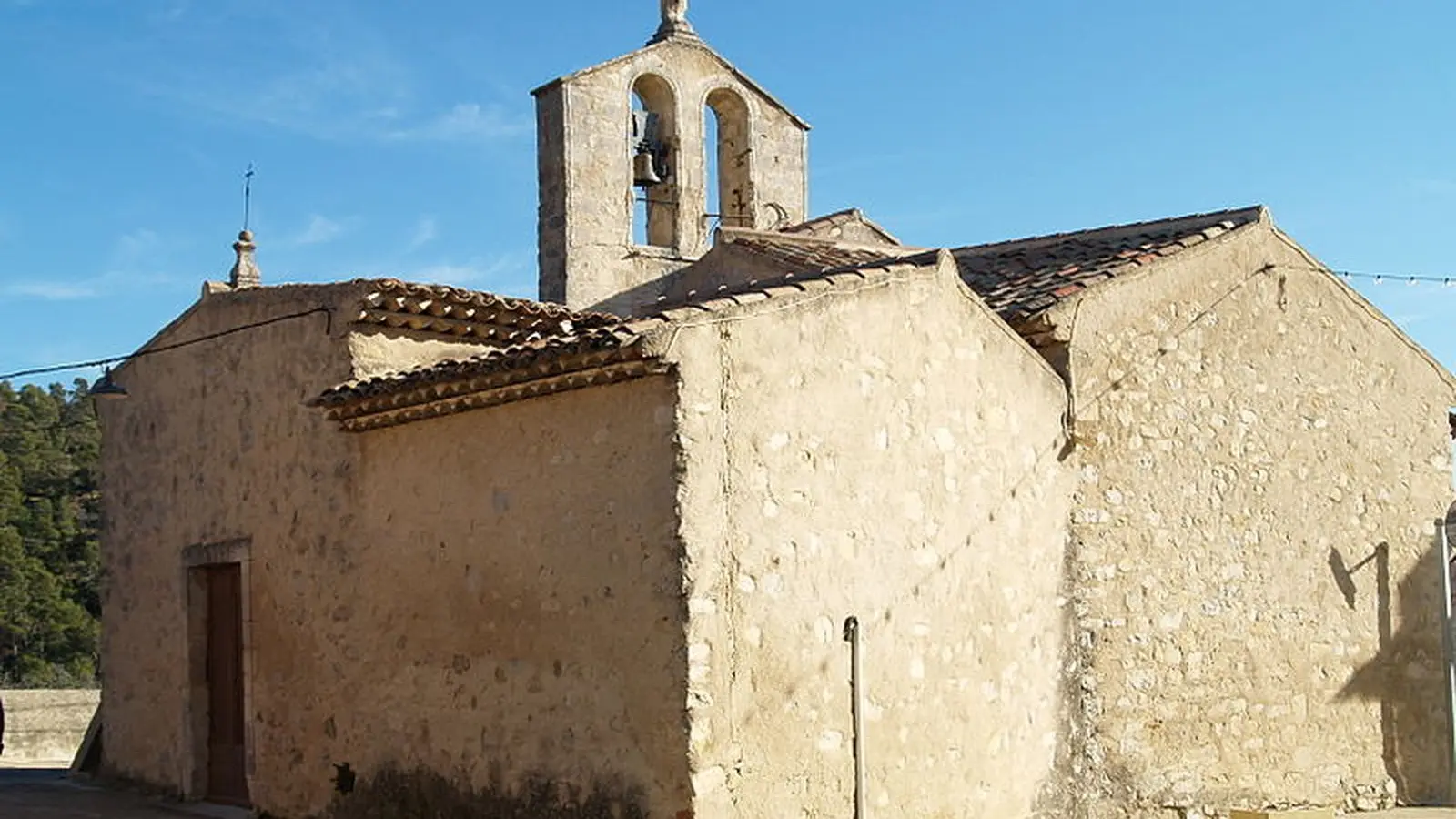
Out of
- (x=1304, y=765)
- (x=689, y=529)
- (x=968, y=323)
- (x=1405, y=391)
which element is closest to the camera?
(x=689, y=529)

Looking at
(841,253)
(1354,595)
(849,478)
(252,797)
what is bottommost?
(252,797)

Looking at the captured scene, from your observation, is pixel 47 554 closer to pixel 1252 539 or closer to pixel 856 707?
pixel 1252 539

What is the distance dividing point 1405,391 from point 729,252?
569 cm

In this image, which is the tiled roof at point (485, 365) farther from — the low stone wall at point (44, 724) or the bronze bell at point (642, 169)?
the low stone wall at point (44, 724)

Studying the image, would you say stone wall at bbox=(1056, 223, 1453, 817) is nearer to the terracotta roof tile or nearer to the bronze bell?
Answer: the terracotta roof tile

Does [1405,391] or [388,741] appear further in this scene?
[1405,391]

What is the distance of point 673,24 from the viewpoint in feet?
56.7

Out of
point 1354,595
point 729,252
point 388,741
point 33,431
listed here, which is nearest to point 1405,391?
point 1354,595

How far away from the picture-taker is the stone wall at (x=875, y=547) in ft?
29.0

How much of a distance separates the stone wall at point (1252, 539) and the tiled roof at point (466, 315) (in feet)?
11.9

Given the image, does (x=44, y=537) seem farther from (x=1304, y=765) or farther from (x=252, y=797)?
(x=1304, y=765)

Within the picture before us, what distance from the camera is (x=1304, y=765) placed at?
1211cm

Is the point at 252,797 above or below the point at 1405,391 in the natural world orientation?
below

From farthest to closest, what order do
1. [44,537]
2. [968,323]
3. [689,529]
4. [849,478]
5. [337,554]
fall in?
1. [44,537]
2. [337,554]
3. [968,323]
4. [849,478]
5. [689,529]
